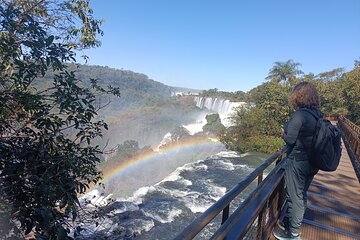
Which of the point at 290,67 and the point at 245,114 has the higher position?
the point at 290,67

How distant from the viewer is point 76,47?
393cm

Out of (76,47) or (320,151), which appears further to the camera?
(76,47)

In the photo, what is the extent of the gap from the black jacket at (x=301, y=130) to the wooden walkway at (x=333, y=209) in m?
1.36

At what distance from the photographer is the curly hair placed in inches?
91.5

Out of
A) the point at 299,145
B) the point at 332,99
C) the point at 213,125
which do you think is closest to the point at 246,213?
the point at 299,145

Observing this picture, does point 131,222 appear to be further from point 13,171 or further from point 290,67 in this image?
point 290,67

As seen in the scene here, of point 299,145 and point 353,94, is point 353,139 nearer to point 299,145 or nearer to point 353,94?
point 299,145

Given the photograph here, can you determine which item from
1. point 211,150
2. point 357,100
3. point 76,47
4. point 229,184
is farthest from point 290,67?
point 76,47

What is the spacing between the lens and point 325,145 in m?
2.16

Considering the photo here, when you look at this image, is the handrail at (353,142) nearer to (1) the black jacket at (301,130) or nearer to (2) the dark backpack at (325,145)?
(2) the dark backpack at (325,145)

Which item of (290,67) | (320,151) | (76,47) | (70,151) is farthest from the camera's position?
(290,67)

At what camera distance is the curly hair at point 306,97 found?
2.32 metres

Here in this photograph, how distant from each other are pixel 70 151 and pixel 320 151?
8.56 feet

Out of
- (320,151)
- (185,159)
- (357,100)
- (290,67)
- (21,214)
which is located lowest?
(185,159)
